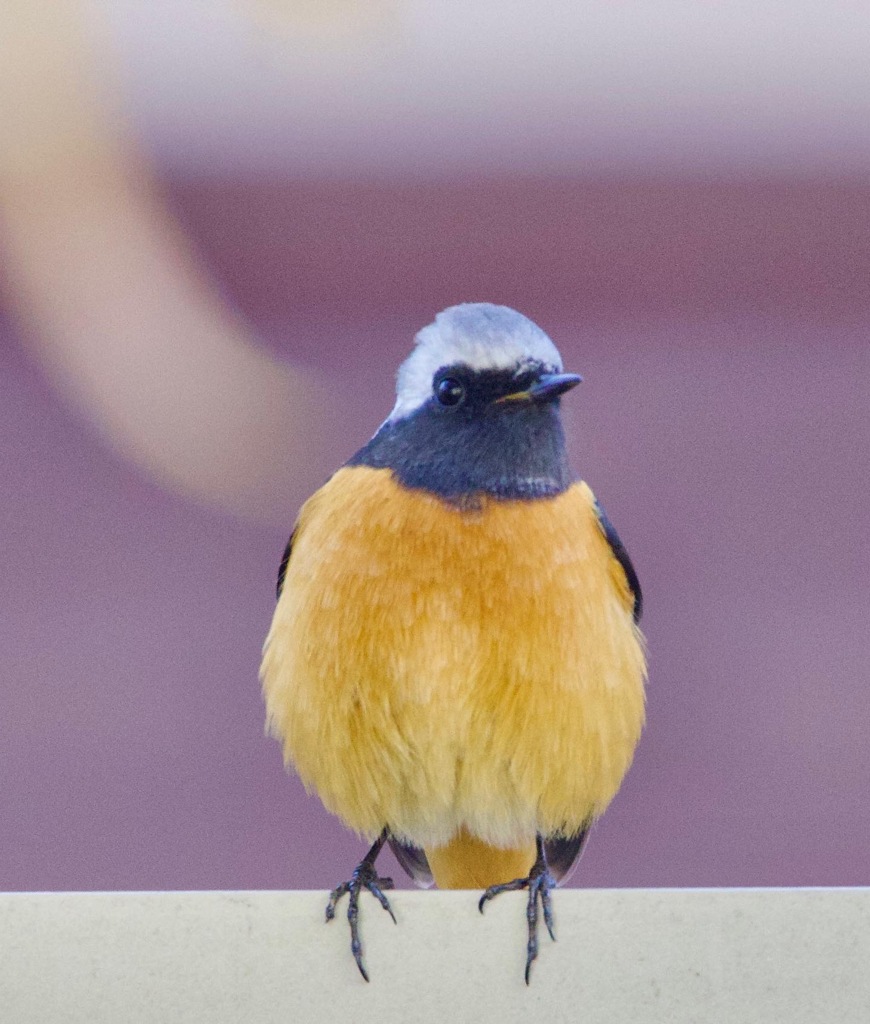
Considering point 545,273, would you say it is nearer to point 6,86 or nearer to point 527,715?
point 6,86

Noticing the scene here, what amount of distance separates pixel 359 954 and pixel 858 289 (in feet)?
8.62

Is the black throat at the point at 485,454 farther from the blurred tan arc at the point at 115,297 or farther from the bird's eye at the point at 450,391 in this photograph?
the blurred tan arc at the point at 115,297

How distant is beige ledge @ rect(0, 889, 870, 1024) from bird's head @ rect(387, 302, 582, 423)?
2.44 feet

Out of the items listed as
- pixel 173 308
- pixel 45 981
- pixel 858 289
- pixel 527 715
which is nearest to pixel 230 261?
pixel 173 308

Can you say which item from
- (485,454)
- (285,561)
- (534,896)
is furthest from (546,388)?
(534,896)

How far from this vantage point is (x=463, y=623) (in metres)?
1.92

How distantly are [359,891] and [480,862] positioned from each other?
640 mm

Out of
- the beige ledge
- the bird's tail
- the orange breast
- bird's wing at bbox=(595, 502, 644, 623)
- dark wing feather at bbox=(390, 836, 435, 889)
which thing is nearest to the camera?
the beige ledge

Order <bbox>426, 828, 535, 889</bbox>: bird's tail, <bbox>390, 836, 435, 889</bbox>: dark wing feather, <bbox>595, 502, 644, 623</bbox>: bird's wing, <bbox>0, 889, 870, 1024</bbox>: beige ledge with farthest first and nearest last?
<bbox>390, 836, 435, 889</bbox>: dark wing feather → <bbox>426, 828, 535, 889</bbox>: bird's tail → <bbox>595, 502, 644, 623</bbox>: bird's wing → <bbox>0, 889, 870, 1024</bbox>: beige ledge

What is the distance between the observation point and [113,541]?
11.6ft

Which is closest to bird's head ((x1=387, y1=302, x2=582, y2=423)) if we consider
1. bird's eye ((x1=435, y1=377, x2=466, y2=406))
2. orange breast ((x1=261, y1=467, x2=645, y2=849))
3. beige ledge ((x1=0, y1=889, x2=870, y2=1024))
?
bird's eye ((x1=435, y1=377, x2=466, y2=406))

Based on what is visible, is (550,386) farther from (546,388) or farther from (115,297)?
(115,297)

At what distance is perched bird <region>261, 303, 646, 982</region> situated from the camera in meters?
1.94

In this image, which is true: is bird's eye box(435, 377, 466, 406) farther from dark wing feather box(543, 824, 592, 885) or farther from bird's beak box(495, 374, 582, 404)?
dark wing feather box(543, 824, 592, 885)
